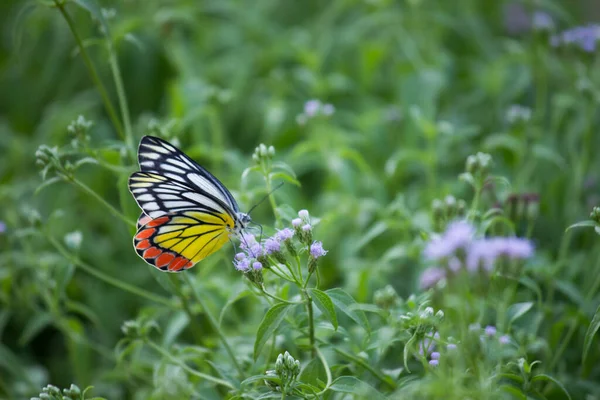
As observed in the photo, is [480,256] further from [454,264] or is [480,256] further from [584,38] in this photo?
[584,38]

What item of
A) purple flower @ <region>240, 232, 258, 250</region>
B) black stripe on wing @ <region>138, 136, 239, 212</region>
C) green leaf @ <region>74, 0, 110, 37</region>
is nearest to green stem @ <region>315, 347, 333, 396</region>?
purple flower @ <region>240, 232, 258, 250</region>

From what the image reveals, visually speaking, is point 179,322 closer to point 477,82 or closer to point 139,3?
point 477,82

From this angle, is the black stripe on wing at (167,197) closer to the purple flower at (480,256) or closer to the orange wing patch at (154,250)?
the orange wing patch at (154,250)

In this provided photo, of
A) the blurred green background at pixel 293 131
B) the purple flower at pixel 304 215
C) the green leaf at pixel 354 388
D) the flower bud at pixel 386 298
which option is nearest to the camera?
the green leaf at pixel 354 388

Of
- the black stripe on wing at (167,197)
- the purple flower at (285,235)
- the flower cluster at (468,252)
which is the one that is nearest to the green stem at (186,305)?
the black stripe on wing at (167,197)

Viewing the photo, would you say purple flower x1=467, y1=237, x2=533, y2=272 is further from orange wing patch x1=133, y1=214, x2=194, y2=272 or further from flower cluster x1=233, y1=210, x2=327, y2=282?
orange wing patch x1=133, y1=214, x2=194, y2=272

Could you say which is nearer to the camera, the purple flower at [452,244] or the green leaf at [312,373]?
the purple flower at [452,244]
